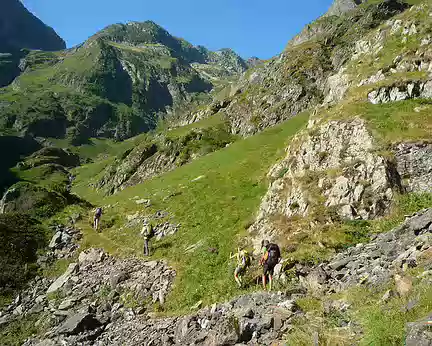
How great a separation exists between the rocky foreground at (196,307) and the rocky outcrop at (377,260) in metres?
0.04

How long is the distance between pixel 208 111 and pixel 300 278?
104 meters

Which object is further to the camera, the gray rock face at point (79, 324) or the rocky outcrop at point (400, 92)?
the rocky outcrop at point (400, 92)

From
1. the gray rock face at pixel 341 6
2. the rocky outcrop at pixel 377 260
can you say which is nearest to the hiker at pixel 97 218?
the rocky outcrop at pixel 377 260

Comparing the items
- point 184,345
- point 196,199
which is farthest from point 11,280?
point 184,345

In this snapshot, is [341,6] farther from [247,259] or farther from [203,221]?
[247,259]

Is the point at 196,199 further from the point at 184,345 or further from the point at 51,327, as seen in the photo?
the point at 184,345

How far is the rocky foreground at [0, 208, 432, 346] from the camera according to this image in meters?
13.6

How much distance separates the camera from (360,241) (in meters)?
18.8

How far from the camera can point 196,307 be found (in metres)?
19.6

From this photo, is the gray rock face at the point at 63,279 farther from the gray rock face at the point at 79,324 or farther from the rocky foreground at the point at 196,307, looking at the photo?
the gray rock face at the point at 79,324

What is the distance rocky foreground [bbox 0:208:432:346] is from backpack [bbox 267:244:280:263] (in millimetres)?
1153

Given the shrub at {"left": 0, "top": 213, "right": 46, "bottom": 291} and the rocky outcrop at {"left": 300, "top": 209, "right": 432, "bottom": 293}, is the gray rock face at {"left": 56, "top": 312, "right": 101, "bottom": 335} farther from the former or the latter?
the rocky outcrop at {"left": 300, "top": 209, "right": 432, "bottom": 293}

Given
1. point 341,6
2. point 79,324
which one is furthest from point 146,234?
point 341,6

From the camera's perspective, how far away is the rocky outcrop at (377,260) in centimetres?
1386
